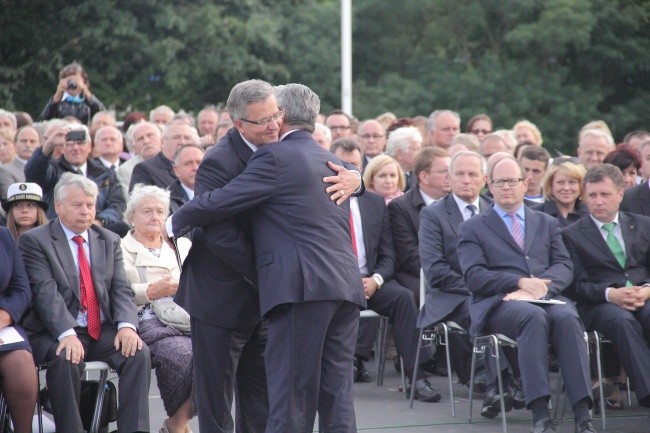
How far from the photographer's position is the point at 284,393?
6.57m

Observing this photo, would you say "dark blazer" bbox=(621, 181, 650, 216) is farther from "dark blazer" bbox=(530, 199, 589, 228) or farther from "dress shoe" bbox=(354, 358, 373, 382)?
"dress shoe" bbox=(354, 358, 373, 382)

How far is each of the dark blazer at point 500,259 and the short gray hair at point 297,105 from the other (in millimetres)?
2563

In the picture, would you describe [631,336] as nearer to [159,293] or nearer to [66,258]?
[159,293]

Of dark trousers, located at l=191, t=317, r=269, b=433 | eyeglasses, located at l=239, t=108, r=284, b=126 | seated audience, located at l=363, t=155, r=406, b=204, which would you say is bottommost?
dark trousers, located at l=191, t=317, r=269, b=433

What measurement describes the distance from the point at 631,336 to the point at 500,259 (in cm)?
103

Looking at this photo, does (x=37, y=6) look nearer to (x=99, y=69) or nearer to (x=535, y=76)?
(x=99, y=69)

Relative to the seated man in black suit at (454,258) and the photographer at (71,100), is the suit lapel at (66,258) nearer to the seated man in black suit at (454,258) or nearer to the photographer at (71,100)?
the seated man in black suit at (454,258)

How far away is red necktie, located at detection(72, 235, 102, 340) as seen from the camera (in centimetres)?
820

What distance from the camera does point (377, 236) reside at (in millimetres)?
10352

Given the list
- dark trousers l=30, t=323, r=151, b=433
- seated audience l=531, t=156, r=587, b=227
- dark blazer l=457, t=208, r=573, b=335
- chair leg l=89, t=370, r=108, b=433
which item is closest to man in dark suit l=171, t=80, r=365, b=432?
dark trousers l=30, t=323, r=151, b=433

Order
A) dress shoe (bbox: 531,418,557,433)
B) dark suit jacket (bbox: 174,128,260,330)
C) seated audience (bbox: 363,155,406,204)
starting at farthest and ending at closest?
seated audience (bbox: 363,155,406,204) → dress shoe (bbox: 531,418,557,433) → dark suit jacket (bbox: 174,128,260,330)

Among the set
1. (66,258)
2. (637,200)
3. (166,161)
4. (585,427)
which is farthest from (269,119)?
(166,161)

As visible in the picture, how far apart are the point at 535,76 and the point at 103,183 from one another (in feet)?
55.2

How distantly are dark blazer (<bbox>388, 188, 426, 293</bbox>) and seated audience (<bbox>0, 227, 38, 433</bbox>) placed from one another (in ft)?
11.5
